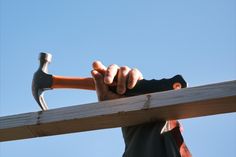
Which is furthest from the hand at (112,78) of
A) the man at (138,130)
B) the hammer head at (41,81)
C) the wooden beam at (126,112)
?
the hammer head at (41,81)

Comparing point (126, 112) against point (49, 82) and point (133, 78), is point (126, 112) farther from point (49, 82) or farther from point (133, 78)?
point (49, 82)

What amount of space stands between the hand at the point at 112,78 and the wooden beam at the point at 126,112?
101 millimetres

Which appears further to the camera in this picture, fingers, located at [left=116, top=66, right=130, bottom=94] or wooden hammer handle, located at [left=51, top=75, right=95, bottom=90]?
wooden hammer handle, located at [left=51, top=75, right=95, bottom=90]

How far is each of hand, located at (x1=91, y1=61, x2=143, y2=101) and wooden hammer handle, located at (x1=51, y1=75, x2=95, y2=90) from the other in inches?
6.5

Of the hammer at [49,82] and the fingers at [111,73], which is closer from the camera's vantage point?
the fingers at [111,73]

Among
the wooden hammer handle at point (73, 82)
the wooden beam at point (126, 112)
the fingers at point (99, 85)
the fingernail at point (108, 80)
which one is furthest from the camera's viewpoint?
the wooden hammer handle at point (73, 82)

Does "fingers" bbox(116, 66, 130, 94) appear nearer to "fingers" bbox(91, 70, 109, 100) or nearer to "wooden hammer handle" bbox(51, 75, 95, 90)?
"fingers" bbox(91, 70, 109, 100)

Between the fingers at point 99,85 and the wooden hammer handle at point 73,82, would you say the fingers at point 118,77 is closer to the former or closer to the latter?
the fingers at point 99,85

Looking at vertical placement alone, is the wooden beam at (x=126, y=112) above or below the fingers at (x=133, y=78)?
below

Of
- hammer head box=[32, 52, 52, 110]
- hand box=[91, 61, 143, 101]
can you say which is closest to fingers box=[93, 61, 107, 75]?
hand box=[91, 61, 143, 101]

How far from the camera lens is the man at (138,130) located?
195 centimetres

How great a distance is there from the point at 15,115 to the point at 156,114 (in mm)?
609

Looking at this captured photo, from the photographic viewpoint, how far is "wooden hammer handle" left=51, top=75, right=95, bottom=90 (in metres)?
2.38

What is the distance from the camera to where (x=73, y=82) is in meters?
2.40
